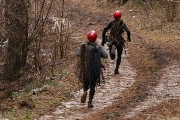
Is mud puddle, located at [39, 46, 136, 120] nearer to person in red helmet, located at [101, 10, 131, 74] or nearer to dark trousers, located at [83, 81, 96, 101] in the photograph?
A: dark trousers, located at [83, 81, 96, 101]

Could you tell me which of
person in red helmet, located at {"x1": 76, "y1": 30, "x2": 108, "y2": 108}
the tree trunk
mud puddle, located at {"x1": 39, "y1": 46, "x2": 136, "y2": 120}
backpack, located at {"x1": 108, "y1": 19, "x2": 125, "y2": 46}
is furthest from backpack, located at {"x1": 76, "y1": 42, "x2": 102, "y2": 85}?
the tree trunk

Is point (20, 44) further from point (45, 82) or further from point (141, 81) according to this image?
point (141, 81)

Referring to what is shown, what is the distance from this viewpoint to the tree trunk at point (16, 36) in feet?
43.0

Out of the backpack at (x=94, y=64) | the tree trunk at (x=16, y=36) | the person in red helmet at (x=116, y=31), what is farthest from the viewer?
the tree trunk at (x=16, y=36)

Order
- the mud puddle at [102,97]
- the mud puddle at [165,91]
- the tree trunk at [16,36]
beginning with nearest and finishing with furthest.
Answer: the mud puddle at [102,97]
the mud puddle at [165,91]
the tree trunk at [16,36]

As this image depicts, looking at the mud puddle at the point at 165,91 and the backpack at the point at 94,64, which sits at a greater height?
the backpack at the point at 94,64

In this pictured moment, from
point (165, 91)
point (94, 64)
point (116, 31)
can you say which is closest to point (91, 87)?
point (94, 64)

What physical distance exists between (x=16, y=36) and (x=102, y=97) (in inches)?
179

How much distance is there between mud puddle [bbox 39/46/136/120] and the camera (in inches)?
357

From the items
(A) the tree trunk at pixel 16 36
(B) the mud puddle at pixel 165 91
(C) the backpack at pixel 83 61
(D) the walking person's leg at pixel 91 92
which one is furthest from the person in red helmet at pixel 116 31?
(D) the walking person's leg at pixel 91 92

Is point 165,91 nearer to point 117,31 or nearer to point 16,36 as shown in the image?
point 117,31

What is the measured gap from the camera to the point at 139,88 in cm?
1119

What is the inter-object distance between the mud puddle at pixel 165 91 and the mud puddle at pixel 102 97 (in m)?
0.96

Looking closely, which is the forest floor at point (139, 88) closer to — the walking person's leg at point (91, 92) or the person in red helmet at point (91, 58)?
the walking person's leg at point (91, 92)
